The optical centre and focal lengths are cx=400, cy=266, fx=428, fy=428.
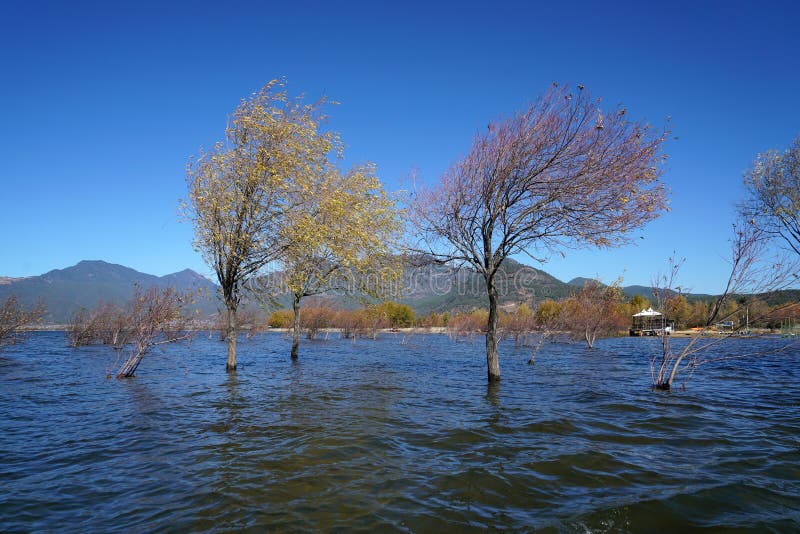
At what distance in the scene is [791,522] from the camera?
530 cm

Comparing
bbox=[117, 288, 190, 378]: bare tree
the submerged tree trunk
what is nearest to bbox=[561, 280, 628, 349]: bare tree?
bbox=[117, 288, 190, 378]: bare tree

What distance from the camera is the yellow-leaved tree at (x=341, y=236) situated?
1844 centimetres

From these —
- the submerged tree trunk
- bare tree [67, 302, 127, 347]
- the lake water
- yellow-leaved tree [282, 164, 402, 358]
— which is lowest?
the lake water

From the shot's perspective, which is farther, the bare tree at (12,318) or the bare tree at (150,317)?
the bare tree at (12,318)

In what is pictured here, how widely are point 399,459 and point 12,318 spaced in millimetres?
28946

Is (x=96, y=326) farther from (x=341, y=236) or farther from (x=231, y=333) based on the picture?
(x=341, y=236)

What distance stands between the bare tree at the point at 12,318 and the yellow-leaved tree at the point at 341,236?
1640 cm

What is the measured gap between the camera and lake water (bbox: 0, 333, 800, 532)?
18.3 feet

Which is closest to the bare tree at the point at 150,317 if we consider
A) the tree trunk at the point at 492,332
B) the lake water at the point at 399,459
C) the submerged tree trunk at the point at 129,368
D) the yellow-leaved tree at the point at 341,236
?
the submerged tree trunk at the point at 129,368

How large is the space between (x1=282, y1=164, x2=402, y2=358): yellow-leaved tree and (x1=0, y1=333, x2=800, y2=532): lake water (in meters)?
6.27

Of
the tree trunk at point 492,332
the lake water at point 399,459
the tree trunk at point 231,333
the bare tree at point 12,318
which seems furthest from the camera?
the bare tree at point 12,318

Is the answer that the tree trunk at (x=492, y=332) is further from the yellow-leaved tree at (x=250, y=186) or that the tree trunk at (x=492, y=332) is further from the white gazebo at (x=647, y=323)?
the white gazebo at (x=647, y=323)

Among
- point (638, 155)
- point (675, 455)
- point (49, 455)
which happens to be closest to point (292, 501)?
point (49, 455)

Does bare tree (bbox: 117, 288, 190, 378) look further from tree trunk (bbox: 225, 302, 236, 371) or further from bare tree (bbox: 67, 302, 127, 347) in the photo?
bare tree (bbox: 67, 302, 127, 347)
